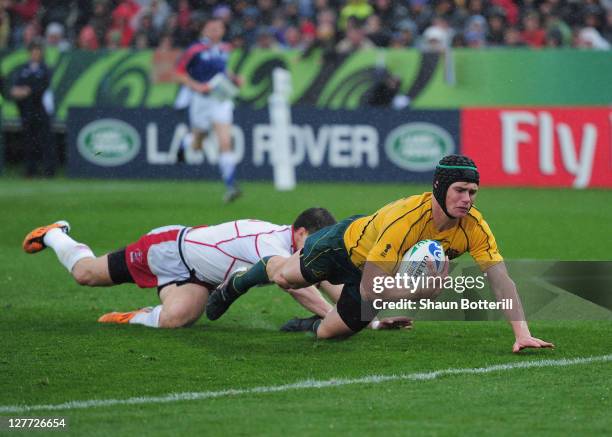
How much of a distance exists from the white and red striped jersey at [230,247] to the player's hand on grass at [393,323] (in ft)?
2.47

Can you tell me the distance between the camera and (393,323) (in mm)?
8477

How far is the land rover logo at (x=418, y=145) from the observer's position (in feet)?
66.7

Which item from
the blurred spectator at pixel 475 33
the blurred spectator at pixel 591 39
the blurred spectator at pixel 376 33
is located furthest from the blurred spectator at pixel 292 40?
the blurred spectator at pixel 591 39

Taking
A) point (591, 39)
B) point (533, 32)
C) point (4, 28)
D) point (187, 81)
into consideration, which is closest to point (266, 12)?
point (533, 32)

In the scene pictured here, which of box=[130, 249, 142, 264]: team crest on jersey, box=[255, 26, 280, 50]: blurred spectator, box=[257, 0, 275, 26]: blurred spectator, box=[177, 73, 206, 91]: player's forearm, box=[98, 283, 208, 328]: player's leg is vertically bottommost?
box=[98, 283, 208, 328]: player's leg

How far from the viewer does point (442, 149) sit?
2030 cm

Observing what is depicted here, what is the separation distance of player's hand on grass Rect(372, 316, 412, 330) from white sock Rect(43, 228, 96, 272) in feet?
7.03

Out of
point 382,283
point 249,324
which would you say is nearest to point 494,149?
point 249,324

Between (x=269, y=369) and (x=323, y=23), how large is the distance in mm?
16095

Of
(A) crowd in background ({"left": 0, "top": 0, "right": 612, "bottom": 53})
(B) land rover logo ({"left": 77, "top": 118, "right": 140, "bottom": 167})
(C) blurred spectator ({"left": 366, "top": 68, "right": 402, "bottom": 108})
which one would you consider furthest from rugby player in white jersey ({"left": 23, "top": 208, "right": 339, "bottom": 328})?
(C) blurred spectator ({"left": 366, "top": 68, "right": 402, "bottom": 108})

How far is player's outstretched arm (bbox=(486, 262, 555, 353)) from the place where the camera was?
732cm

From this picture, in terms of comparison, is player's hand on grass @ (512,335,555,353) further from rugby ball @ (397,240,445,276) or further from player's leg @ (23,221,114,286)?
player's leg @ (23,221,114,286)

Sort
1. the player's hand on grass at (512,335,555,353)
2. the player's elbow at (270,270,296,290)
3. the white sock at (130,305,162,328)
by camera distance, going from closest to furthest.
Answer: the player's hand on grass at (512,335,555,353) < the player's elbow at (270,270,296,290) < the white sock at (130,305,162,328)

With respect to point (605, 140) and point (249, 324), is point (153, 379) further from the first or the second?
point (605, 140)
